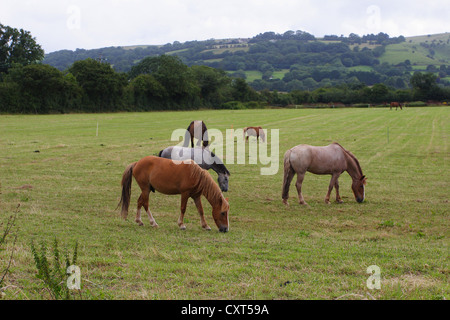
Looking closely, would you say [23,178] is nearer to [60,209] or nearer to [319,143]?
[60,209]

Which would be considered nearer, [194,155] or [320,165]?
[194,155]

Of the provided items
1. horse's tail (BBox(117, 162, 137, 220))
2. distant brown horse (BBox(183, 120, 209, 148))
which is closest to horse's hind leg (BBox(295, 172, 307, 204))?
distant brown horse (BBox(183, 120, 209, 148))

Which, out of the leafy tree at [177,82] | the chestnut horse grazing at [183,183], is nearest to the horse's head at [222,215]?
the chestnut horse grazing at [183,183]

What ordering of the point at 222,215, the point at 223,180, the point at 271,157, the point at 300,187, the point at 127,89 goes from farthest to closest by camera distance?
1. the point at 127,89
2. the point at 271,157
3. the point at 223,180
4. the point at 300,187
5. the point at 222,215

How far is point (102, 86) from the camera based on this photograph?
67.6m

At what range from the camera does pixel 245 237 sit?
7820mm

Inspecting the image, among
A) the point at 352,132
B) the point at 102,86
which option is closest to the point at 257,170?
the point at 352,132

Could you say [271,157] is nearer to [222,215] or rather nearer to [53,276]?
[222,215]

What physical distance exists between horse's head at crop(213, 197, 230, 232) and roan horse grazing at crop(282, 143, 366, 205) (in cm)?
352

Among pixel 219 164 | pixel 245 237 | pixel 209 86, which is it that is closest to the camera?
pixel 245 237

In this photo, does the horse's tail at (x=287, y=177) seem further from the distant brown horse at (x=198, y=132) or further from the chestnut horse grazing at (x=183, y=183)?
the distant brown horse at (x=198, y=132)

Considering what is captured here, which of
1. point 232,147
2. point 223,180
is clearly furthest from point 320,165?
point 232,147

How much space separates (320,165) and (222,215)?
178 inches
